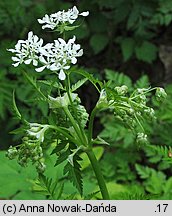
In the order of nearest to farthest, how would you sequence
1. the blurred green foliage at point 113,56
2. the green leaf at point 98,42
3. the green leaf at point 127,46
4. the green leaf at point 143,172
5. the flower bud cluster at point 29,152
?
the flower bud cluster at point 29,152 < the green leaf at point 143,172 < the blurred green foliage at point 113,56 < the green leaf at point 127,46 < the green leaf at point 98,42

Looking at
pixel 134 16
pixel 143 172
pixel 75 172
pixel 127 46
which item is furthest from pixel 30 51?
pixel 127 46

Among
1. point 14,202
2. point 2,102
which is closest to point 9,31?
point 2,102

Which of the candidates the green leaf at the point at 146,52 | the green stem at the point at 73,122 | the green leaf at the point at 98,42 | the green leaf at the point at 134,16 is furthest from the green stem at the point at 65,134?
the green leaf at the point at 98,42

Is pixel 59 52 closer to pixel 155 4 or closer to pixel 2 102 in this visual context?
pixel 2 102

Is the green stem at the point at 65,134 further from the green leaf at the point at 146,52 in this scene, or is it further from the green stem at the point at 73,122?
the green leaf at the point at 146,52

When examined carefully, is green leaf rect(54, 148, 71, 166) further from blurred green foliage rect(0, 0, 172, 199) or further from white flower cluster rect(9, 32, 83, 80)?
blurred green foliage rect(0, 0, 172, 199)

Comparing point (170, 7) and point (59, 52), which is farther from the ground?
point (170, 7)

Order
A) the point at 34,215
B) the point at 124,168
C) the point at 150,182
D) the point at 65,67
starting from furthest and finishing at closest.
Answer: the point at 124,168 < the point at 150,182 < the point at 34,215 < the point at 65,67

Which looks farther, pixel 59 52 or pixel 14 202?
pixel 14 202
